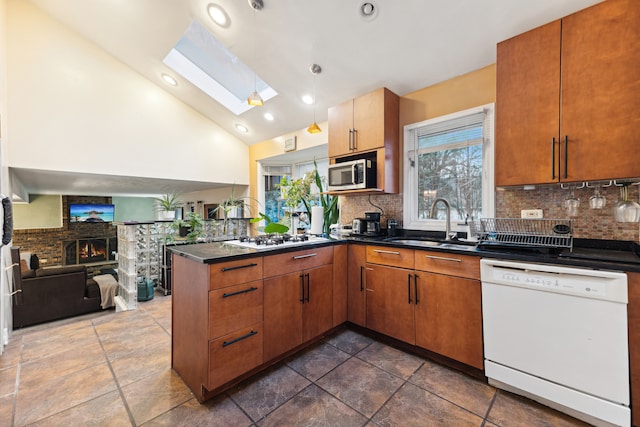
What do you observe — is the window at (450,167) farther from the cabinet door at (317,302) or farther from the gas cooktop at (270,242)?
the gas cooktop at (270,242)

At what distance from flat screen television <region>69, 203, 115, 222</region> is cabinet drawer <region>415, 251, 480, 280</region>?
9.28 metres

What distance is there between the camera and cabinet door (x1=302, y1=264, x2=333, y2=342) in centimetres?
218

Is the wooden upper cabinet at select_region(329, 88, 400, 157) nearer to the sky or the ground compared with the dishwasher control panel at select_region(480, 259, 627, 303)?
nearer to the sky

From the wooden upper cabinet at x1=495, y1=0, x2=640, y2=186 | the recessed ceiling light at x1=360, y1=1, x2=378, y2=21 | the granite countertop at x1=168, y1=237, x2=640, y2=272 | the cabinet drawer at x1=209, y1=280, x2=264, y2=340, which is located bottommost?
the cabinet drawer at x1=209, y1=280, x2=264, y2=340

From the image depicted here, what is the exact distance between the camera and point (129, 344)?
239 cm

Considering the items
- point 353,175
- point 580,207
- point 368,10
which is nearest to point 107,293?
point 353,175

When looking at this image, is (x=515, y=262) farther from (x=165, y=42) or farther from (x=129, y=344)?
(x=165, y=42)

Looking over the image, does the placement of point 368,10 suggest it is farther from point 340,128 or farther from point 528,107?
point 528,107

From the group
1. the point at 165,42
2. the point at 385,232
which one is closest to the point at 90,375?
the point at 385,232

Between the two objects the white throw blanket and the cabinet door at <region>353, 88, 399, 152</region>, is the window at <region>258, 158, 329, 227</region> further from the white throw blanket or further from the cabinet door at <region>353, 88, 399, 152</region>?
the white throw blanket

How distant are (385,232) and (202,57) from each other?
347cm

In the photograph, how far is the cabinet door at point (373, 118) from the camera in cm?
264

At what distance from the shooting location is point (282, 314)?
1994 mm

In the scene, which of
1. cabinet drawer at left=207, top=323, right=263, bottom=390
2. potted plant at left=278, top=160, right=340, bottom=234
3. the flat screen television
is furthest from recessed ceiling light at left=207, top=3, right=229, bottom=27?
the flat screen television
